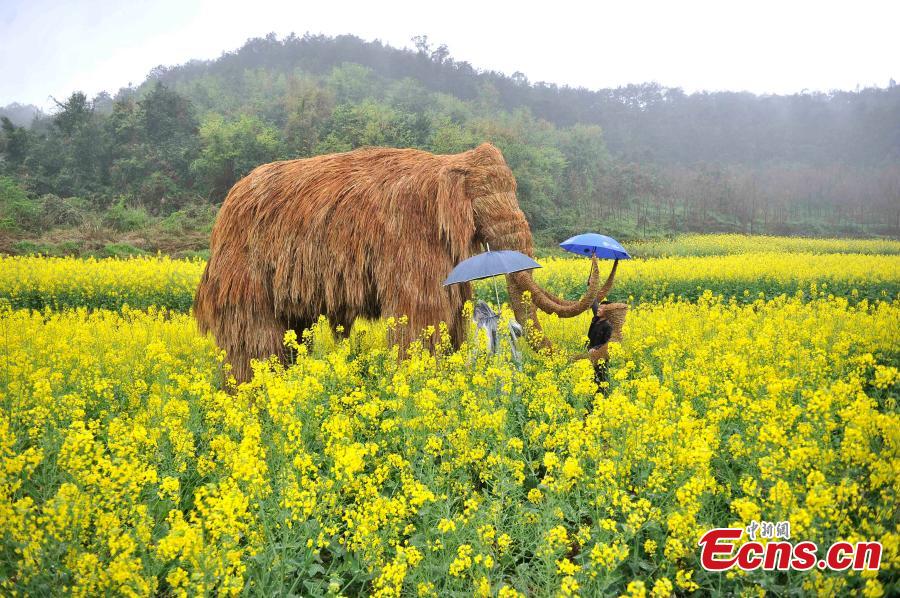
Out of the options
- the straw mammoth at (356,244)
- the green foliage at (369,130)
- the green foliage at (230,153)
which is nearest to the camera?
the straw mammoth at (356,244)

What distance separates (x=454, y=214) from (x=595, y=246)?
5.01 ft

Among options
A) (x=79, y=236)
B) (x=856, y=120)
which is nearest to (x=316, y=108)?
(x=79, y=236)

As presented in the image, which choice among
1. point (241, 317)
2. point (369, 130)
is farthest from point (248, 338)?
point (369, 130)

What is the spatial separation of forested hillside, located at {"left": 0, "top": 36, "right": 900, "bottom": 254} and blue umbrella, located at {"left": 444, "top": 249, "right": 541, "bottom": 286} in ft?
59.4

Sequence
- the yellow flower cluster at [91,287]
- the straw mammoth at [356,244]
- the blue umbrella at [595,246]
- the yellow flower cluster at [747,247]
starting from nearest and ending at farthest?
the straw mammoth at [356,244] < the blue umbrella at [595,246] < the yellow flower cluster at [91,287] < the yellow flower cluster at [747,247]

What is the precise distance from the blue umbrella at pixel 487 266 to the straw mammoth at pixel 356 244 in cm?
24

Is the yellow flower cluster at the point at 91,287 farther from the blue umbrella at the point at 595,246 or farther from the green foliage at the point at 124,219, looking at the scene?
the green foliage at the point at 124,219

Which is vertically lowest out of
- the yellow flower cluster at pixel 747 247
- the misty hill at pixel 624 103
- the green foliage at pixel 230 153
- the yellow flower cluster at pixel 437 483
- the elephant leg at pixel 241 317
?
the yellow flower cluster at pixel 747 247

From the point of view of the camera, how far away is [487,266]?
405 centimetres

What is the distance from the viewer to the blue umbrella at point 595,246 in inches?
198

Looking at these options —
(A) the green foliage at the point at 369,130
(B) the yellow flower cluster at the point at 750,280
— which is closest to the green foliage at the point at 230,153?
(A) the green foliage at the point at 369,130

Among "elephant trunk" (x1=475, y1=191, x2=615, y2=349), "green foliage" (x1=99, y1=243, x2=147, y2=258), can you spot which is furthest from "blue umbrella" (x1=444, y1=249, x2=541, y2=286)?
"green foliage" (x1=99, y1=243, x2=147, y2=258)

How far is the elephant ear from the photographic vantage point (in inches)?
172

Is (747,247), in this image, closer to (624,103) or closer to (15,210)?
(15,210)
